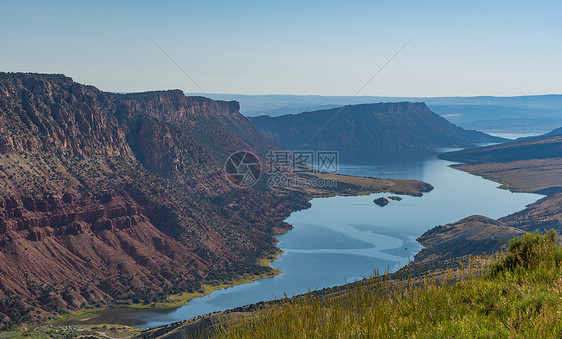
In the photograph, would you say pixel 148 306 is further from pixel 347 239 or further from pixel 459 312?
pixel 459 312

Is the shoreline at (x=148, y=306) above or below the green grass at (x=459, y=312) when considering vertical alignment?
below

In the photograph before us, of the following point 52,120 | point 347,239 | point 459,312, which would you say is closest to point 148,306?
point 52,120

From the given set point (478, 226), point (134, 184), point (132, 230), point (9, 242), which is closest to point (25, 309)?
point (9, 242)

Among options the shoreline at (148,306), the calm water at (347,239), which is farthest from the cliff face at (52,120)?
the calm water at (347,239)

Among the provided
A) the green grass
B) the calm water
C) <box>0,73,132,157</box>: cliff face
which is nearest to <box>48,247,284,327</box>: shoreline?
the calm water

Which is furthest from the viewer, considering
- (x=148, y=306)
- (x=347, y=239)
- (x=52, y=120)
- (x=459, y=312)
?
(x=347, y=239)

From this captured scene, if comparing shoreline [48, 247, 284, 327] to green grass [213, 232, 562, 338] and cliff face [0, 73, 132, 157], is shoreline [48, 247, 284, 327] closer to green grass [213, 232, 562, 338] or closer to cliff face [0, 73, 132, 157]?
cliff face [0, 73, 132, 157]

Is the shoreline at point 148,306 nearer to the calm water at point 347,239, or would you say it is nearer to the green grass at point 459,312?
the calm water at point 347,239
